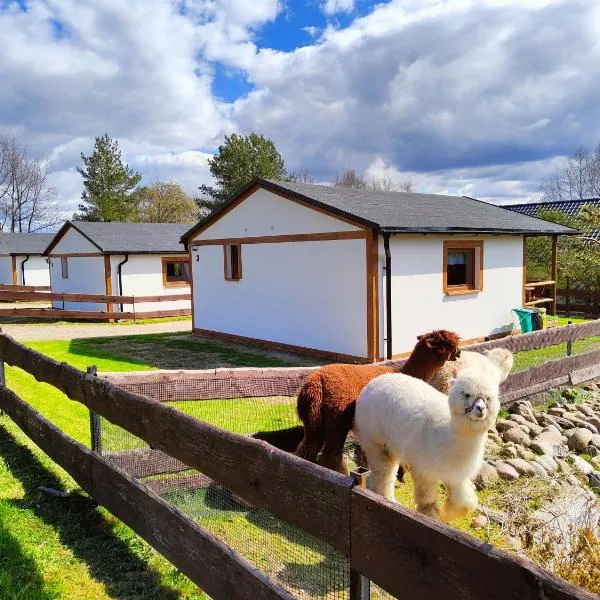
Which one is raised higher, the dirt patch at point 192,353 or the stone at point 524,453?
the stone at point 524,453

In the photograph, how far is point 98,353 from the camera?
509 inches

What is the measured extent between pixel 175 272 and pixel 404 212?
13.9 m

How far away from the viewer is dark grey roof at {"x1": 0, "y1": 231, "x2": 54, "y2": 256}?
34.5 meters

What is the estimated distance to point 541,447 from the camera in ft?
19.0

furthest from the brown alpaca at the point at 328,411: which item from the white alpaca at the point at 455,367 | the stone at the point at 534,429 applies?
the stone at the point at 534,429

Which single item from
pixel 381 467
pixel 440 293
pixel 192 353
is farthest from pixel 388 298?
pixel 381 467

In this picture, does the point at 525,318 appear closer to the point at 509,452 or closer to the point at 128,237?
the point at 509,452

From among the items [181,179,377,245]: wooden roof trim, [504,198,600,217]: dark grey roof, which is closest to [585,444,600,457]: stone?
[181,179,377,245]: wooden roof trim

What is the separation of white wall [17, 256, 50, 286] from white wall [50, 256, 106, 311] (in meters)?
11.4

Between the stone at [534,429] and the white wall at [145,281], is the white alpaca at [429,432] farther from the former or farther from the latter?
the white wall at [145,281]

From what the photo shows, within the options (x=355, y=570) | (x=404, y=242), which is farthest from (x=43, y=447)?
(x=404, y=242)

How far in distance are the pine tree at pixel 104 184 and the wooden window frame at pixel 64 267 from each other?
66.5 ft

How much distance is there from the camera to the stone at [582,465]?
214 inches

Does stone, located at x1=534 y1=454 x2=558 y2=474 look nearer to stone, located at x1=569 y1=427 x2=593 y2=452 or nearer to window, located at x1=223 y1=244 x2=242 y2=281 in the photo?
stone, located at x1=569 y1=427 x2=593 y2=452
